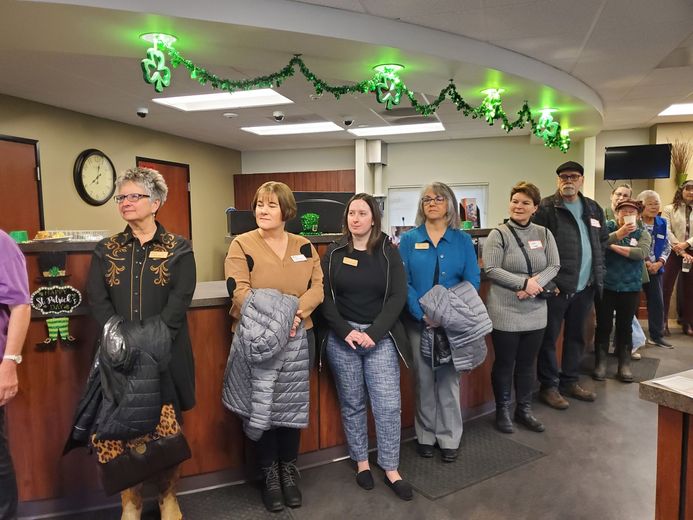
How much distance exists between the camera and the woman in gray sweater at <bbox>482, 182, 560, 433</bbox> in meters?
2.74

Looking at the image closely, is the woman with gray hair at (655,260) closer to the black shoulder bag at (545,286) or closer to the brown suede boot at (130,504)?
the black shoulder bag at (545,286)

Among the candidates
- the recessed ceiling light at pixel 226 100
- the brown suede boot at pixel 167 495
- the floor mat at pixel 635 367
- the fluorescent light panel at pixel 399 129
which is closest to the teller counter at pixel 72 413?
the brown suede boot at pixel 167 495

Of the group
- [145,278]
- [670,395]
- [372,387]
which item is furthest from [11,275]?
[670,395]

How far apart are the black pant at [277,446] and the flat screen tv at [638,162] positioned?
6.13 metres

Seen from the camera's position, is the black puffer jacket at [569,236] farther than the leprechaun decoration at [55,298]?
Yes

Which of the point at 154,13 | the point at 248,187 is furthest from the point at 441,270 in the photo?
the point at 248,187

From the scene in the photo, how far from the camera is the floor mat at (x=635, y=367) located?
3.84 meters

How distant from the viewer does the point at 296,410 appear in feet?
6.72

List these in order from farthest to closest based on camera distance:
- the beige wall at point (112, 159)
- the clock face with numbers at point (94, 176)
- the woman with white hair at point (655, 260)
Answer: the clock face with numbers at point (94, 176) → the beige wall at point (112, 159) → the woman with white hair at point (655, 260)

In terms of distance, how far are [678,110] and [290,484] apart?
6.34m

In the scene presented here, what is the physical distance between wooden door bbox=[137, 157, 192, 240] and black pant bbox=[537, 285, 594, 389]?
5319 millimetres

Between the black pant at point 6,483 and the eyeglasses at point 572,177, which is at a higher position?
the eyeglasses at point 572,177

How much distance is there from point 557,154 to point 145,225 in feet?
23.0

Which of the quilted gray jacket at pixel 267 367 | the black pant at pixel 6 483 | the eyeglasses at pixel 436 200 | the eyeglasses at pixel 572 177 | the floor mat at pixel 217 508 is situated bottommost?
the floor mat at pixel 217 508
